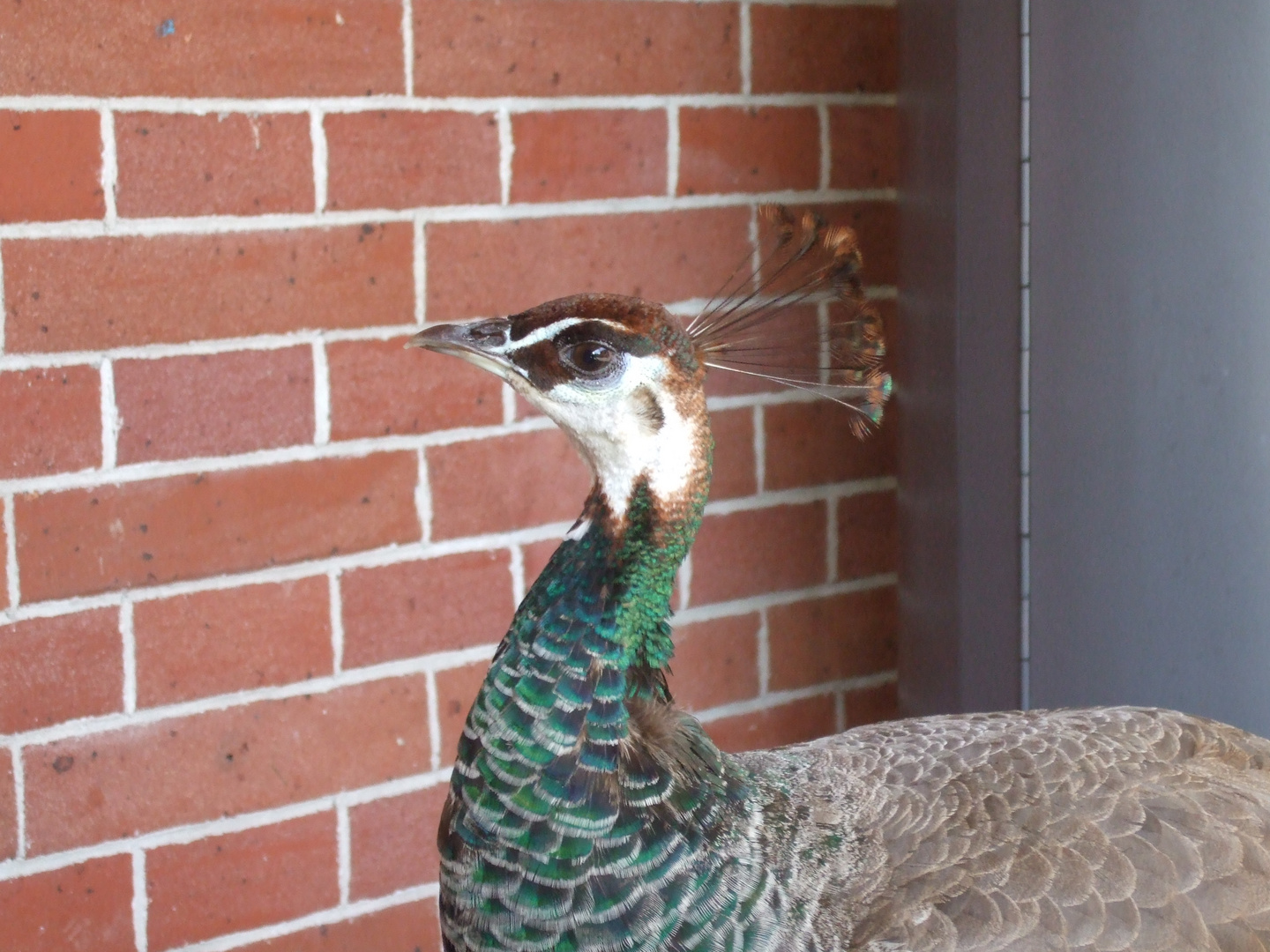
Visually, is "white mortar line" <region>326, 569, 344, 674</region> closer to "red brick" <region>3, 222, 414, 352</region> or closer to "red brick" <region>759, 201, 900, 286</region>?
"red brick" <region>3, 222, 414, 352</region>

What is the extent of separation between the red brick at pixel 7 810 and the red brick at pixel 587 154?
2.42 feet

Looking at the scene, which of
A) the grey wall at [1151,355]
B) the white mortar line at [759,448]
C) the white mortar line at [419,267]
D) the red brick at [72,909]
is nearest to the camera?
the grey wall at [1151,355]

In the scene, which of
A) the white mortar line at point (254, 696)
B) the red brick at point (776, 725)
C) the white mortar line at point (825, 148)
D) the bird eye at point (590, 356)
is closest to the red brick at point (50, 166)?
the white mortar line at point (254, 696)

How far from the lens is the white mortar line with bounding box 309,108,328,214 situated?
1.39 meters

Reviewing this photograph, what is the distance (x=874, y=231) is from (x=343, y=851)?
3.08ft

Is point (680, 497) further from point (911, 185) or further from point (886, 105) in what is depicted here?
point (886, 105)

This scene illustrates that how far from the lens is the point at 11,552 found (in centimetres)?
131

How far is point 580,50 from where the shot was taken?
4.98 feet

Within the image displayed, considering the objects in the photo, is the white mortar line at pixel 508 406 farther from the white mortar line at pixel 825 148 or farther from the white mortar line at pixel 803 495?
the white mortar line at pixel 825 148

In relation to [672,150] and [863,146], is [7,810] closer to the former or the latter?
[672,150]

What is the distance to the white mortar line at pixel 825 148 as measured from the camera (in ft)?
5.53

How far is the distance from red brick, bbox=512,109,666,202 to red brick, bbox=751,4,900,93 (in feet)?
0.53

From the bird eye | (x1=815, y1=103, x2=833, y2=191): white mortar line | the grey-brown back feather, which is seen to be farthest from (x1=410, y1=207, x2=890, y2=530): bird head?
(x1=815, y1=103, x2=833, y2=191): white mortar line

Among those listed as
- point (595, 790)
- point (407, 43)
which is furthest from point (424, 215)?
point (595, 790)
